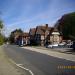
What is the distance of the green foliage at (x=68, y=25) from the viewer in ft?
377

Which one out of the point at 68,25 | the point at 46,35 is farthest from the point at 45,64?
the point at 46,35

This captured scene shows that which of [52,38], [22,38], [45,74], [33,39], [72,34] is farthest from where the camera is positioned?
[22,38]

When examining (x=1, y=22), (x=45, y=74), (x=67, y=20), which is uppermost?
(x=67, y=20)

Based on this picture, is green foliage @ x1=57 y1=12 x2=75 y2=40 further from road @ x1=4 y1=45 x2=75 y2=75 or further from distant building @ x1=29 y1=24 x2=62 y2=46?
road @ x1=4 y1=45 x2=75 y2=75

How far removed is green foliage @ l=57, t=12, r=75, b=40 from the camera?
11477cm

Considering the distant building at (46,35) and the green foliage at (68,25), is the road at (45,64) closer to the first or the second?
the green foliage at (68,25)

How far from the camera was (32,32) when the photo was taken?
139 metres

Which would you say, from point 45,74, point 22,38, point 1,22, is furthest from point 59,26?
point 45,74

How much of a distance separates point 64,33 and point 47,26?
34.9ft

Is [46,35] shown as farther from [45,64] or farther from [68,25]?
[45,64]

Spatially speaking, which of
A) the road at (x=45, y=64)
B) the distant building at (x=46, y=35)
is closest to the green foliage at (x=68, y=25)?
the distant building at (x=46, y=35)

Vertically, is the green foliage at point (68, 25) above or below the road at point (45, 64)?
above

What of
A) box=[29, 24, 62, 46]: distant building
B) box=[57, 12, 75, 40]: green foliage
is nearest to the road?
box=[57, 12, 75, 40]: green foliage

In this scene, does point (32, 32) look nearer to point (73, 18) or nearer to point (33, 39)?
point (33, 39)
